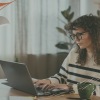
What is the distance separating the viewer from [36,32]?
3965 mm

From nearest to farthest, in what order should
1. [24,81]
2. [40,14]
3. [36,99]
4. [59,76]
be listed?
[36,99]
[24,81]
[59,76]
[40,14]

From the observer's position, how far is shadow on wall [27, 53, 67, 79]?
4.02 m

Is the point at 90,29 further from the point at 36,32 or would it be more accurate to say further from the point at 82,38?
the point at 36,32

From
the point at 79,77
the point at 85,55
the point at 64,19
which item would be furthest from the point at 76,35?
the point at 64,19

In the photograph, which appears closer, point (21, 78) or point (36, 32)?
point (21, 78)

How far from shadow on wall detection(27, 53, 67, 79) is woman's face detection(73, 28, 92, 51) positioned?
1942mm

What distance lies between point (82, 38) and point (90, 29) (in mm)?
116

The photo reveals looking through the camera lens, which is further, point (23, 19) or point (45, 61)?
point (45, 61)

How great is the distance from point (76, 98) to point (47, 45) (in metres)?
2.47

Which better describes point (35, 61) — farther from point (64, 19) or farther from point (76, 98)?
point (76, 98)

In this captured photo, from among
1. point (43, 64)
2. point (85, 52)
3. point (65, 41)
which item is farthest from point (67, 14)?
point (85, 52)

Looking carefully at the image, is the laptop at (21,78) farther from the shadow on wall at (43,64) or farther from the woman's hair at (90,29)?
the shadow on wall at (43,64)

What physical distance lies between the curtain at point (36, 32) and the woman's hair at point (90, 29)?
1.71m

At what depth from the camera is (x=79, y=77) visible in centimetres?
218
